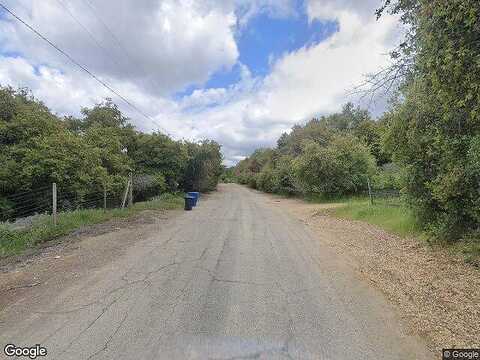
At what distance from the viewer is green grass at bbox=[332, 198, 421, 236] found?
8.30 m

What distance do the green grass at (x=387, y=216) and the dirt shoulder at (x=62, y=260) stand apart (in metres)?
7.49

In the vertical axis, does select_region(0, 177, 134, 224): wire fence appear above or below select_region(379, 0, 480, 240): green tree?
below

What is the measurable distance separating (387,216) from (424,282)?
5968 mm

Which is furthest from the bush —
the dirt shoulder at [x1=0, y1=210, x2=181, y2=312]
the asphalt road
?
the asphalt road

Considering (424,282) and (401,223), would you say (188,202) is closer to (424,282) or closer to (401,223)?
(401,223)

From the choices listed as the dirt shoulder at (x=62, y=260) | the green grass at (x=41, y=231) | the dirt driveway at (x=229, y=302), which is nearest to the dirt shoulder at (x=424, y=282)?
the dirt driveway at (x=229, y=302)

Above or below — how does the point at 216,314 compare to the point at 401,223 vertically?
below

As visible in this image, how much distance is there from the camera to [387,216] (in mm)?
10383

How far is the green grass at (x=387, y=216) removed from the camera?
8.30 meters

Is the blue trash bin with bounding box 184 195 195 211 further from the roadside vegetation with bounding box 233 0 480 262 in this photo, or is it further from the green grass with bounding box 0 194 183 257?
the roadside vegetation with bounding box 233 0 480 262

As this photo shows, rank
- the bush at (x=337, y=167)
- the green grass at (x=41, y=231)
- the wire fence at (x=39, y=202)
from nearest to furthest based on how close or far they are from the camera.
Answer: the green grass at (x=41, y=231) < the wire fence at (x=39, y=202) < the bush at (x=337, y=167)

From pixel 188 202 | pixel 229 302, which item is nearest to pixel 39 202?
pixel 188 202

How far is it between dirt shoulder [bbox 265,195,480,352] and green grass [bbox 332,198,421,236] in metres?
0.49

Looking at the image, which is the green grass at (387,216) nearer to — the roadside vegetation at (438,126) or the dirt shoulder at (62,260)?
the roadside vegetation at (438,126)
